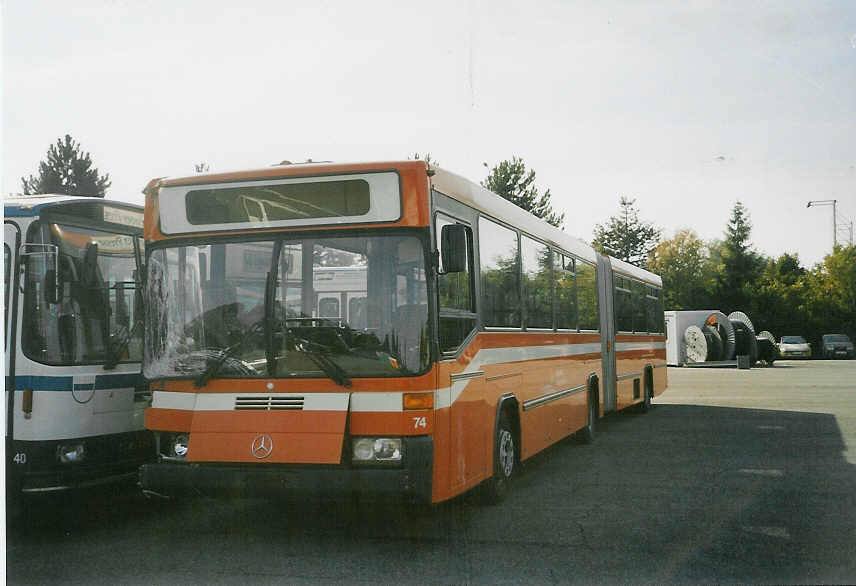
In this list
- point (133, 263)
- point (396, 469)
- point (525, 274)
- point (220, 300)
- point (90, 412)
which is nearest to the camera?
point (396, 469)

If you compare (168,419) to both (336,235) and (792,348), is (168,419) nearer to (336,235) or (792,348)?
(336,235)

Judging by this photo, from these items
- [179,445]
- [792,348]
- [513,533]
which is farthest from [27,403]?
[792,348]

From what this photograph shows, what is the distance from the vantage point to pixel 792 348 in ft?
155

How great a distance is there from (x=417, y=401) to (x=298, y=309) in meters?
1.08

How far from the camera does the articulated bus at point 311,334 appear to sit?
21.9 feet

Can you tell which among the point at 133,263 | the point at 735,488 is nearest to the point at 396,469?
the point at 133,263

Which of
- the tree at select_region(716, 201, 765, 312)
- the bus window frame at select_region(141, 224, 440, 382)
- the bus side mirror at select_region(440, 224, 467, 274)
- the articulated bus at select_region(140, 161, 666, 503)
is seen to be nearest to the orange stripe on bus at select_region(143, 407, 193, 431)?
the articulated bus at select_region(140, 161, 666, 503)

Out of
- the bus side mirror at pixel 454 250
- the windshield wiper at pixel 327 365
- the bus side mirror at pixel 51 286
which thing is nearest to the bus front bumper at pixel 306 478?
the windshield wiper at pixel 327 365

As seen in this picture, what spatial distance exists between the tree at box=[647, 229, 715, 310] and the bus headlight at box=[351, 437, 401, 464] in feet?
238

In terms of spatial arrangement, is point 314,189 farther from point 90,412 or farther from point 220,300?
point 90,412

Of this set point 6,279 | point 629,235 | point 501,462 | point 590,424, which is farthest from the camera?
point 629,235

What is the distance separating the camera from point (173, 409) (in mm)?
7098

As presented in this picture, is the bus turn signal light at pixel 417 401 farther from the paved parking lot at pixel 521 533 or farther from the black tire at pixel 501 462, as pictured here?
the black tire at pixel 501 462

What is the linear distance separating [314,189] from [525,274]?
3.36 meters
